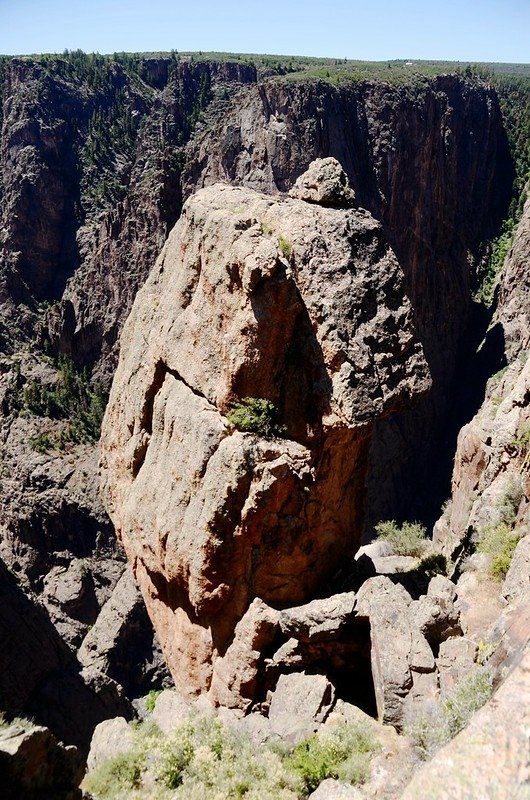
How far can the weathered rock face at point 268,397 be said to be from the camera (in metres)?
12.2

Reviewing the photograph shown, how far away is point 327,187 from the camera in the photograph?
1405cm

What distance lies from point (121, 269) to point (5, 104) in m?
40.9

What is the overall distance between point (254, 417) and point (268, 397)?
0.58 metres

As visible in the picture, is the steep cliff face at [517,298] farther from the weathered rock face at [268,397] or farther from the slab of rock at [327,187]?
the weathered rock face at [268,397]

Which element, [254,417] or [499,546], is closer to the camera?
[499,546]

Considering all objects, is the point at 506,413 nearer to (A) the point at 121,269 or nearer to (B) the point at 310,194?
(B) the point at 310,194

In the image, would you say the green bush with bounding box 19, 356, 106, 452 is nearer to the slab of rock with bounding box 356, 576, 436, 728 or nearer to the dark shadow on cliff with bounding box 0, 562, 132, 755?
the dark shadow on cliff with bounding box 0, 562, 132, 755

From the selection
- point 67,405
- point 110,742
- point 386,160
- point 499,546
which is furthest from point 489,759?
point 67,405

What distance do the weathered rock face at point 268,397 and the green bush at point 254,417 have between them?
0.17m

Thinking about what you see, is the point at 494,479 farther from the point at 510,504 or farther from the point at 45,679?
the point at 45,679

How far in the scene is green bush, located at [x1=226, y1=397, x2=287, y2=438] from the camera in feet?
41.0

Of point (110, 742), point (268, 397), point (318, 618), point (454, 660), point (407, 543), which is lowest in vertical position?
point (110, 742)

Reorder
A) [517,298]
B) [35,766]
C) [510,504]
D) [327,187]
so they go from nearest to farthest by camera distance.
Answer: [35,766] < [510,504] < [327,187] < [517,298]

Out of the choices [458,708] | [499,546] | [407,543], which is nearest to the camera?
[458,708]
